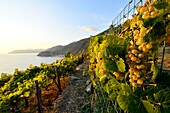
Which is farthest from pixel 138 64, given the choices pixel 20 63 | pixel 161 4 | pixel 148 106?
pixel 20 63

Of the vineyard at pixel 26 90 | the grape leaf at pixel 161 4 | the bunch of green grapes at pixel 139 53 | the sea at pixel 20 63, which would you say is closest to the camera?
the grape leaf at pixel 161 4

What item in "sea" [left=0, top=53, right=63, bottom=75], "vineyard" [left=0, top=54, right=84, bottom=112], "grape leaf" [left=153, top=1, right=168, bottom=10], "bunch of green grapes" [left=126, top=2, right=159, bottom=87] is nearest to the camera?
"grape leaf" [left=153, top=1, right=168, bottom=10]

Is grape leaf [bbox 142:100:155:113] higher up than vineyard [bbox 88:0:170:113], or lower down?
lower down

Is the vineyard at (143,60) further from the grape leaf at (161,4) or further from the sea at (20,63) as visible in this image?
the sea at (20,63)

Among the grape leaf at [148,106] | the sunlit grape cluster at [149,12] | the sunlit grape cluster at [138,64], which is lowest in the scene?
the grape leaf at [148,106]

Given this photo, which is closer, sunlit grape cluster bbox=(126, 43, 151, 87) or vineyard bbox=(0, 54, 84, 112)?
sunlit grape cluster bbox=(126, 43, 151, 87)

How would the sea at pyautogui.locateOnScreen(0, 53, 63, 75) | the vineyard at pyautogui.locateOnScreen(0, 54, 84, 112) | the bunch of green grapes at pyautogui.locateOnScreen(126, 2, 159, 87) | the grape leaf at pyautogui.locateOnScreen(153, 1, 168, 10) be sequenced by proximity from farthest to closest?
the sea at pyautogui.locateOnScreen(0, 53, 63, 75), the vineyard at pyautogui.locateOnScreen(0, 54, 84, 112), the bunch of green grapes at pyautogui.locateOnScreen(126, 2, 159, 87), the grape leaf at pyautogui.locateOnScreen(153, 1, 168, 10)

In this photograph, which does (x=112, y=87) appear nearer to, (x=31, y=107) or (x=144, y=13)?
(x=144, y=13)

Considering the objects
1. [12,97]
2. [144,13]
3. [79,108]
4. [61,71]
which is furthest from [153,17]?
[61,71]

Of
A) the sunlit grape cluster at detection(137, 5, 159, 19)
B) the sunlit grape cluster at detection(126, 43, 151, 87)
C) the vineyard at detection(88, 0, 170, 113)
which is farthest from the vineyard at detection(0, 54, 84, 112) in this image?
the sunlit grape cluster at detection(137, 5, 159, 19)

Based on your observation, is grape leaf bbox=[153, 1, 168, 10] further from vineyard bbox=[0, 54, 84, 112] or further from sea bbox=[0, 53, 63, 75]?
sea bbox=[0, 53, 63, 75]

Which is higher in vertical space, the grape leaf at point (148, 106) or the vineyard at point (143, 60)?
the vineyard at point (143, 60)

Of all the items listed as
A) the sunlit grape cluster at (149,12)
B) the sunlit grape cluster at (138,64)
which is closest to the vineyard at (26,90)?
the sunlit grape cluster at (138,64)

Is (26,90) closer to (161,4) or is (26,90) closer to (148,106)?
(148,106)
